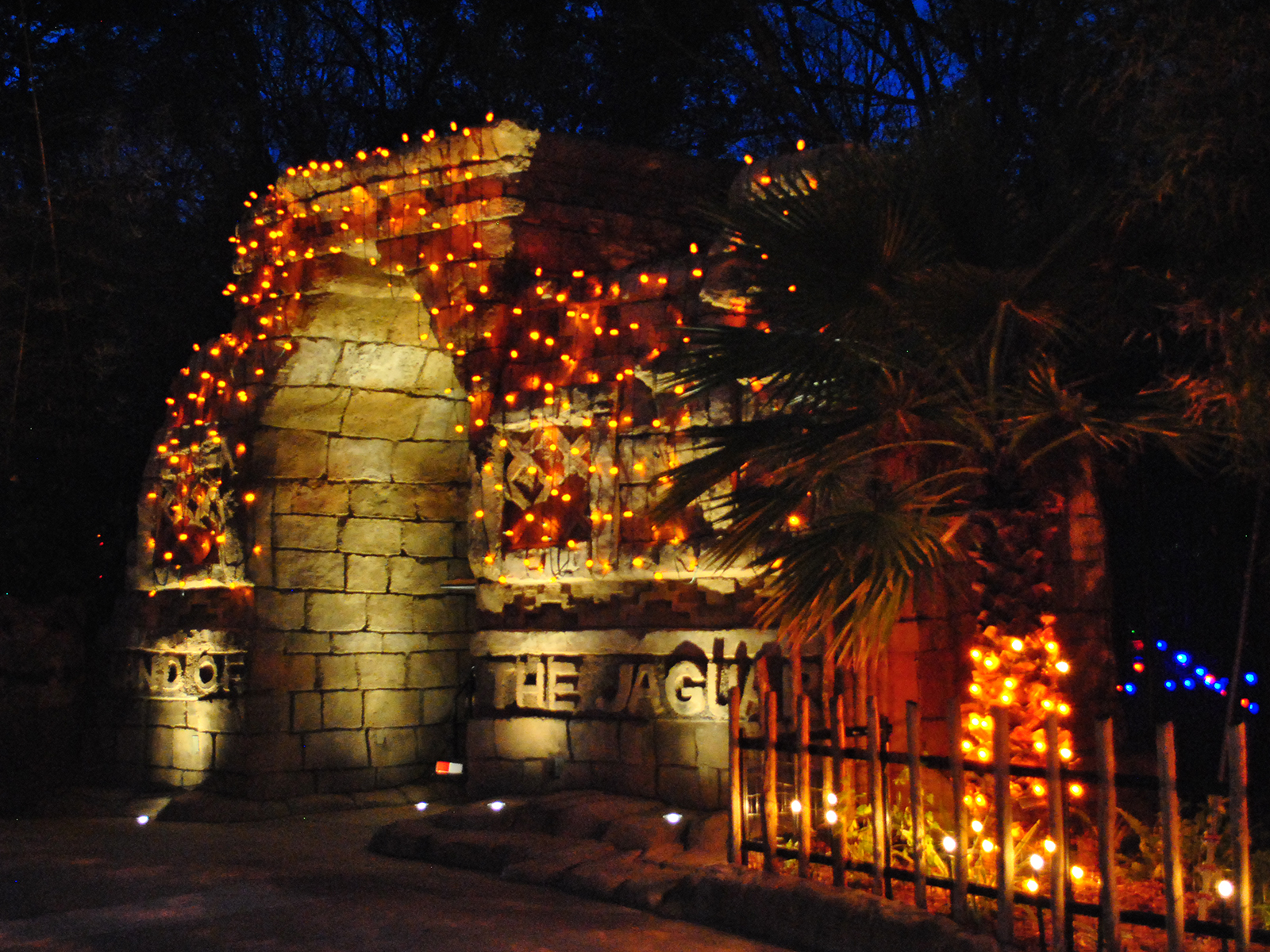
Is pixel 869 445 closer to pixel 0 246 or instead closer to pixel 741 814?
pixel 741 814

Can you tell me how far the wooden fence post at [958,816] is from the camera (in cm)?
479

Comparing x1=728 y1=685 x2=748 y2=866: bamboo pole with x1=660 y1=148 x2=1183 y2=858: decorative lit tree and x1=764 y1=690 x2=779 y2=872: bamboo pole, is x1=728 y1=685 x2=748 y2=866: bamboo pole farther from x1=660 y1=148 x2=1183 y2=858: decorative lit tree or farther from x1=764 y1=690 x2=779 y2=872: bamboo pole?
x1=660 y1=148 x2=1183 y2=858: decorative lit tree

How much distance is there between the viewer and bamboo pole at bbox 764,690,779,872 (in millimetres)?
5602

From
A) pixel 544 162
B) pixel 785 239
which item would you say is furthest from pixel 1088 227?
pixel 544 162

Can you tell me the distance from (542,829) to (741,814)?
1.81 meters

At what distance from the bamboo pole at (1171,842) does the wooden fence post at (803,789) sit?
1.62 meters

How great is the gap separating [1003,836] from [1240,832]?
0.90 metres

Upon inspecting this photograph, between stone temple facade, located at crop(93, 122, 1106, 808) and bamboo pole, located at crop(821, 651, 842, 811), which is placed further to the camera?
stone temple facade, located at crop(93, 122, 1106, 808)

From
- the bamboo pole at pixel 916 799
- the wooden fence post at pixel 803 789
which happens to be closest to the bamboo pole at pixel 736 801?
the wooden fence post at pixel 803 789

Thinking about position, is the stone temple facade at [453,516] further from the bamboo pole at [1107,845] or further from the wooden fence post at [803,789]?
the bamboo pole at [1107,845]

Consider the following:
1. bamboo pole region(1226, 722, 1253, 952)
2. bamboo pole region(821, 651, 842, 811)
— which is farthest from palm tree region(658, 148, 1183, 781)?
bamboo pole region(1226, 722, 1253, 952)

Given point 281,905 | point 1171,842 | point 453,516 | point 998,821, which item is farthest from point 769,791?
point 453,516

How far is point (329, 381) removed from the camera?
9.56 m

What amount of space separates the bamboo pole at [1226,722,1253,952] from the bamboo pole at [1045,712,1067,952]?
0.60 meters
